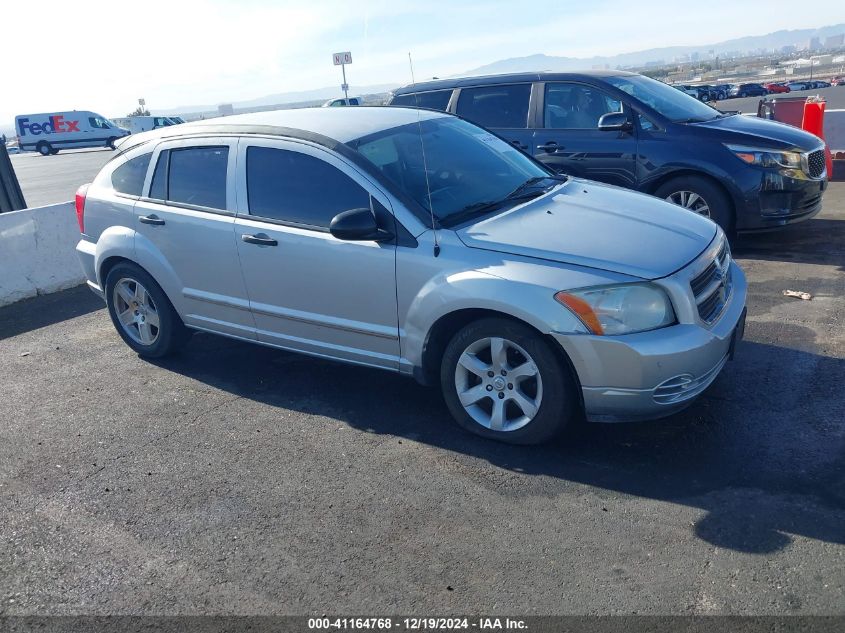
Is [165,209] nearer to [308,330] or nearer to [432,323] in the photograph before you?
[308,330]

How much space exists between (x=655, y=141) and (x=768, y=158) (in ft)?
3.45

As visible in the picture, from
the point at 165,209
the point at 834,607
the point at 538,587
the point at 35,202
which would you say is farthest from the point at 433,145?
the point at 35,202

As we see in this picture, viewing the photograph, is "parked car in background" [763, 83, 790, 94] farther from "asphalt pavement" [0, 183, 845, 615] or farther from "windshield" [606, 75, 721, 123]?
"asphalt pavement" [0, 183, 845, 615]

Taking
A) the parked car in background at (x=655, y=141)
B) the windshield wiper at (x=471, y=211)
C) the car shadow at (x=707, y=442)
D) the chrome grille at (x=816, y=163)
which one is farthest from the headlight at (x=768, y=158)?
the windshield wiper at (x=471, y=211)

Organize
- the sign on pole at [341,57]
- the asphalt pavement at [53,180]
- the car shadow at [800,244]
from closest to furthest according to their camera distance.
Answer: the car shadow at [800,244]
the asphalt pavement at [53,180]
the sign on pole at [341,57]

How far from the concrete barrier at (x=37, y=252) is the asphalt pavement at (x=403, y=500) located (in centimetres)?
299

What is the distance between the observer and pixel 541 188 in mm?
4918

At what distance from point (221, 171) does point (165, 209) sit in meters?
0.56

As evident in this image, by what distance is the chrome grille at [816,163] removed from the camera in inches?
288

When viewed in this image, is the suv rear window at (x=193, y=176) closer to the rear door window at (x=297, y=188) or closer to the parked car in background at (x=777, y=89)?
the rear door window at (x=297, y=188)

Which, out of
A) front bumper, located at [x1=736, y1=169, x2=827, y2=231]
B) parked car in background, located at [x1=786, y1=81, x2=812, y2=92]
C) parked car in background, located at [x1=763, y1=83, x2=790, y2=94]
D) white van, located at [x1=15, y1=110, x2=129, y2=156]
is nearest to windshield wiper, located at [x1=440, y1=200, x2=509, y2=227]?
front bumper, located at [x1=736, y1=169, x2=827, y2=231]

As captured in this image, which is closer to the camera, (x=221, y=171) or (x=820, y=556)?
(x=820, y=556)

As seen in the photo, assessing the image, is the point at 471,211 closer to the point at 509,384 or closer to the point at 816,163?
the point at 509,384

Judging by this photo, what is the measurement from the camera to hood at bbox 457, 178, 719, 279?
12.6 feet
